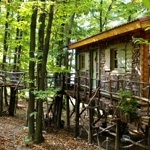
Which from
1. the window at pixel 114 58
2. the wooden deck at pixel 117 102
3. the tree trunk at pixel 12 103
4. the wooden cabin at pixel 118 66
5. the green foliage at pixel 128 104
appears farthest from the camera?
the tree trunk at pixel 12 103

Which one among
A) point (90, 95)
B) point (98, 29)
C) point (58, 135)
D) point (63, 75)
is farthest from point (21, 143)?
point (98, 29)

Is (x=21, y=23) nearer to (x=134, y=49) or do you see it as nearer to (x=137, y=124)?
(x=134, y=49)

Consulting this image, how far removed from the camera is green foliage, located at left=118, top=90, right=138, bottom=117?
6.97 metres

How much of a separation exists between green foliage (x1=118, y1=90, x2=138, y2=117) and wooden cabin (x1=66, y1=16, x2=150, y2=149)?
0.19 metres

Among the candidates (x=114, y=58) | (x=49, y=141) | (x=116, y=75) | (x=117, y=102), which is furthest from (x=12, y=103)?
(x=117, y=102)

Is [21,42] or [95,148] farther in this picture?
[21,42]

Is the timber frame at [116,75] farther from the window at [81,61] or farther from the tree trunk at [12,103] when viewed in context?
the tree trunk at [12,103]

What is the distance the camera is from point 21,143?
10.5 m

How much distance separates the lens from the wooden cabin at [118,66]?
8008 millimetres

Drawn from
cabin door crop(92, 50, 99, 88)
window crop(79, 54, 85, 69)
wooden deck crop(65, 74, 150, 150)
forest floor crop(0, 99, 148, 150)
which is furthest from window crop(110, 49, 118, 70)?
window crop(79, 54, 85, 69)

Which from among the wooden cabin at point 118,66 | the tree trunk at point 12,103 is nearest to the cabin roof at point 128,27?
the wooden cabin at point 118,66

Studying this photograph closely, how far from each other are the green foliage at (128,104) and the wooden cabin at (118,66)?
0.19 m

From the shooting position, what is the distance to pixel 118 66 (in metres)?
10.8

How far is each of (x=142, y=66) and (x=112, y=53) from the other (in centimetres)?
314
